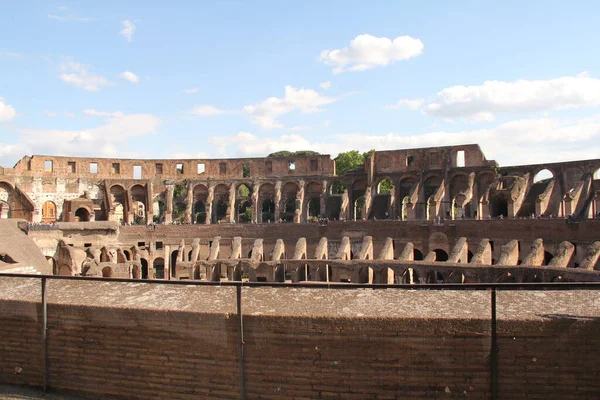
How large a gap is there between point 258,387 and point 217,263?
2296 cm

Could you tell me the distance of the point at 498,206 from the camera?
1330 inches

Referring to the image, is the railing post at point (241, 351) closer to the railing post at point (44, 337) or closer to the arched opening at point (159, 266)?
the railing post at point (44, 337)

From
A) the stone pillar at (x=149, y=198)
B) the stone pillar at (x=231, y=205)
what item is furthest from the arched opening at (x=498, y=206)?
the stone pillar at (x=149, y=198)

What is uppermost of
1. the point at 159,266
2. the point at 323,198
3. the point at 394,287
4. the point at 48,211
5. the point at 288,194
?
the point at 288,194

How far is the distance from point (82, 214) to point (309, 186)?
63.4 ft

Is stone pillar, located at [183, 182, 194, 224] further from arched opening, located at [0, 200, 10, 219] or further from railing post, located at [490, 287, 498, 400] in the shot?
railing post, located at [490, 287, 498, 400]

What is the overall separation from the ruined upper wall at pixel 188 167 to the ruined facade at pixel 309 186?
0.09 m

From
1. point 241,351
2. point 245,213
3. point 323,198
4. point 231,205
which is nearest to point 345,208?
point 323,198

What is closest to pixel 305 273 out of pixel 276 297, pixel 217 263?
pixel 217 263

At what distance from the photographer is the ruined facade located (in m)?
31.6

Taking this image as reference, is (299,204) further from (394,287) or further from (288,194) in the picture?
(394,287)

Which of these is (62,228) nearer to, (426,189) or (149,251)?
(149,251)

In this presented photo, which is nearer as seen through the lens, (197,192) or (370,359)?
(370,359)

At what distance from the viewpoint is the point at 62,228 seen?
109ft
